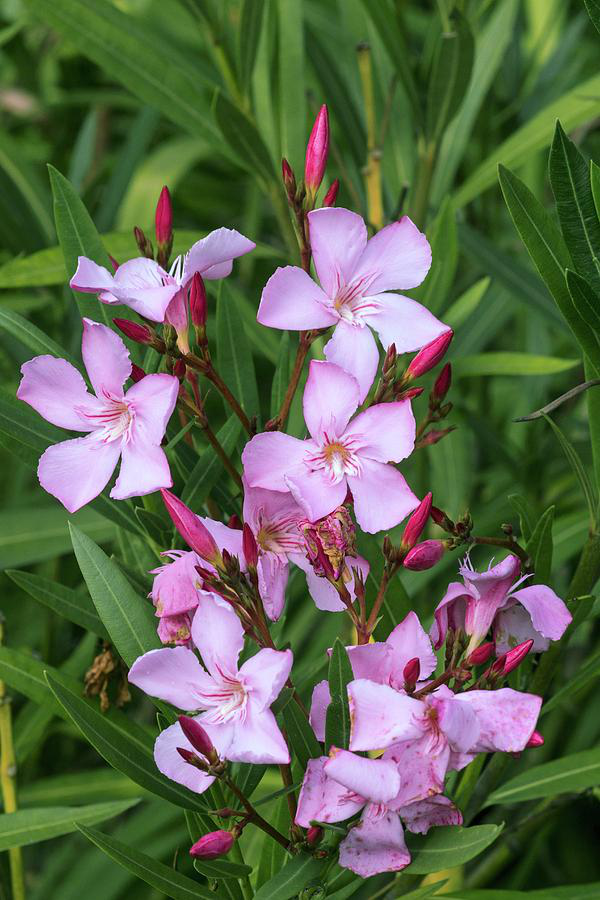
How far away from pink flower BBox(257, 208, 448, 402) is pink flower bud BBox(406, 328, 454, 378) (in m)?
0.01

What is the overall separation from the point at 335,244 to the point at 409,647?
274 mm

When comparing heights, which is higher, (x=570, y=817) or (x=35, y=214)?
(x=35, y=214)

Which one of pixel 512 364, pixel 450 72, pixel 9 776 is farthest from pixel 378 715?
pixel 450 72

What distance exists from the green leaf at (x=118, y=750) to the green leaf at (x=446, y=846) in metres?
0.15

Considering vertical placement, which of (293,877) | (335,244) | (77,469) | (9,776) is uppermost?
(335,244)

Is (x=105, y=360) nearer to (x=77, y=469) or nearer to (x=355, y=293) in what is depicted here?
(x=77, y=469)

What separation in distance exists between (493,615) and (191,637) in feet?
0.63

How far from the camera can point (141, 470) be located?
68 cm

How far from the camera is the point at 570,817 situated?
5.93 ft

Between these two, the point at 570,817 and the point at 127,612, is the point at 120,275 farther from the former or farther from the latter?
the point at 570,817

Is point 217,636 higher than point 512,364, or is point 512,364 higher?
point 217,636

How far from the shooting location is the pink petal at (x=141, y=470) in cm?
67

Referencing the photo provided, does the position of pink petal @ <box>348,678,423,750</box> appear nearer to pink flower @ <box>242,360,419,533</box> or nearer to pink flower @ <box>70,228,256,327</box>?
pink flower @ <box>242,360,419,533</box>

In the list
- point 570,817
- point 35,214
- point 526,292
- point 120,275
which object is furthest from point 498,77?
point 120,275
